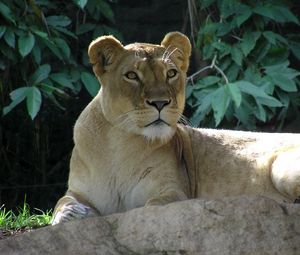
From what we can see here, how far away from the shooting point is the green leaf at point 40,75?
711 centimetres

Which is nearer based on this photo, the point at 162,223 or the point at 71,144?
the point at 162,223

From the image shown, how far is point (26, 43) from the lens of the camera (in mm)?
7000

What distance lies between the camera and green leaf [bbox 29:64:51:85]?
23.3 feet

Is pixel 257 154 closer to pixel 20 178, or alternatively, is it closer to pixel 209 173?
pixel 209 173

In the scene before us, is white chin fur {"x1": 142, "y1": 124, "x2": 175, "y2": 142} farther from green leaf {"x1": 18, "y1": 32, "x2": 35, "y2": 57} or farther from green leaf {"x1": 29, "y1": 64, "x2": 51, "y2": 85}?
green leaf {"x1": 29, "y1": 64, "x2": 51, "y2": 85}

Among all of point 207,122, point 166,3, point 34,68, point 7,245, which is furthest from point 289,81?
point 7,245

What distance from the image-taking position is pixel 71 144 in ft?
29.9

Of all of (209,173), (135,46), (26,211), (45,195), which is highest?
(135,46)

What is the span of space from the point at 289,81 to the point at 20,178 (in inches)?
120

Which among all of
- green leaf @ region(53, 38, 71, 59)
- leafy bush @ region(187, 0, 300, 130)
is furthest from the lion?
green leaf @ region(53, 38, 71, 59)

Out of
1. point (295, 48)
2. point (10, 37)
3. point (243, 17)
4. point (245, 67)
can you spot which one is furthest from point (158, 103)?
point (295, 48)

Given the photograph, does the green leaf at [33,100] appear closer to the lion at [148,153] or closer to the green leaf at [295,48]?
the lion at [148,153]

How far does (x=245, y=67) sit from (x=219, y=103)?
0.75 metres

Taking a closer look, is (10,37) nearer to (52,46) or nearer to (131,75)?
(52,46)
